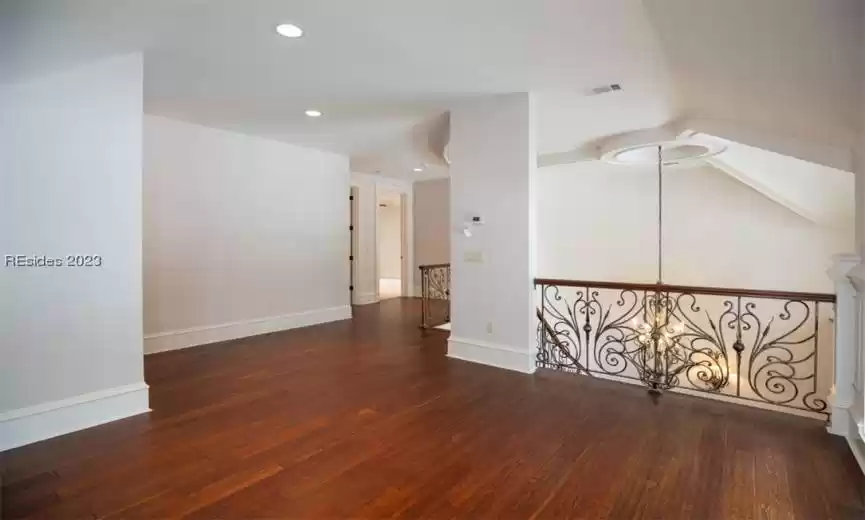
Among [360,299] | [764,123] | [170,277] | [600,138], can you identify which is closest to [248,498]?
[170,277]

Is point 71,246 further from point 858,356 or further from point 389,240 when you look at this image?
point 389,240

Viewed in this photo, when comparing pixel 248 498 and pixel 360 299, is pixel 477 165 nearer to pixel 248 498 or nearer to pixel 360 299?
pixel 248 498

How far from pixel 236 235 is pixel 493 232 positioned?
3549mm

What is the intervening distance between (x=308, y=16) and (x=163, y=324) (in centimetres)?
412

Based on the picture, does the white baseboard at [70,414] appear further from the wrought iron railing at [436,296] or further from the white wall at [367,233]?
the white wall at [367,233]

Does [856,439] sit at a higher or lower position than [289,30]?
lower

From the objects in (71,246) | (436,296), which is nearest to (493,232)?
(71,246)

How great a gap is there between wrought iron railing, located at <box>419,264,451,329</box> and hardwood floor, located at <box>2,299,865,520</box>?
10.2ft

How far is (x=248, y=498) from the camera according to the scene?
222 cm

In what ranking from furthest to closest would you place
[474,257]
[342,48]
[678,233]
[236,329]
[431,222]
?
[431,222] < [678,233] < [236,329] < [474,257] < [342,48]

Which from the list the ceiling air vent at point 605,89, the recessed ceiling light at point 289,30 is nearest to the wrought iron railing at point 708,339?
the ceiling air vent at point 605,89

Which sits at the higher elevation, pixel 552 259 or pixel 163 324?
pixel 552 259

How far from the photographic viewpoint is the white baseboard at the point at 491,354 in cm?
435

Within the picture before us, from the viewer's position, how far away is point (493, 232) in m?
4.55
